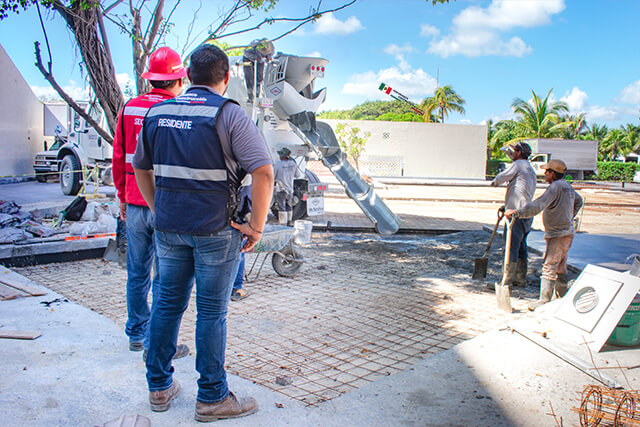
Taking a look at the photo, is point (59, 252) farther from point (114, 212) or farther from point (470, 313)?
point (470, 313)

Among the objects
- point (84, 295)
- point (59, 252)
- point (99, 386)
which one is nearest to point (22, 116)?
point (59, 252)

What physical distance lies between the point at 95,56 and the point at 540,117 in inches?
1877

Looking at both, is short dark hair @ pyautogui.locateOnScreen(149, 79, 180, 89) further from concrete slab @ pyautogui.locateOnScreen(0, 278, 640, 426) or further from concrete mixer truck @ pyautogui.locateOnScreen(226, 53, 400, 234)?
concrete mixer truck @ pyautogui.locateOnScreen(226, 53, 400, 234)

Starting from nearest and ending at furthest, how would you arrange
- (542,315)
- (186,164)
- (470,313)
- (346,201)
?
1. (186,164)
2. (542,315)
3. (470,313)
4. (346,201)

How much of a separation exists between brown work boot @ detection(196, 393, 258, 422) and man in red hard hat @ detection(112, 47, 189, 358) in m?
0.82

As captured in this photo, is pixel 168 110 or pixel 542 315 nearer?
pixel 168 110

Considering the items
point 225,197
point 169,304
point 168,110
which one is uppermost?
point 168,110

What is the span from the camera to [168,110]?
2713 millimetres

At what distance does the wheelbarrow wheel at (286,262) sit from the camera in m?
6.77

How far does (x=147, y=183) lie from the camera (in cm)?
302

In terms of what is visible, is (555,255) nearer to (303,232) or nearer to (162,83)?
(303,232)

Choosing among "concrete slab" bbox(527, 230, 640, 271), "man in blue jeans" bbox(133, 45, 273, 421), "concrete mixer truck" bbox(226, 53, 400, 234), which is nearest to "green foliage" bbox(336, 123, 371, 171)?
"concrete mixer truck" bbox(226, 53, 400, 234)

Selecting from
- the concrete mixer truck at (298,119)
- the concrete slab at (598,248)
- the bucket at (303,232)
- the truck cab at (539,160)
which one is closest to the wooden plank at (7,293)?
the bucket at (303,232)

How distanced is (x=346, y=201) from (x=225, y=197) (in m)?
14.8
